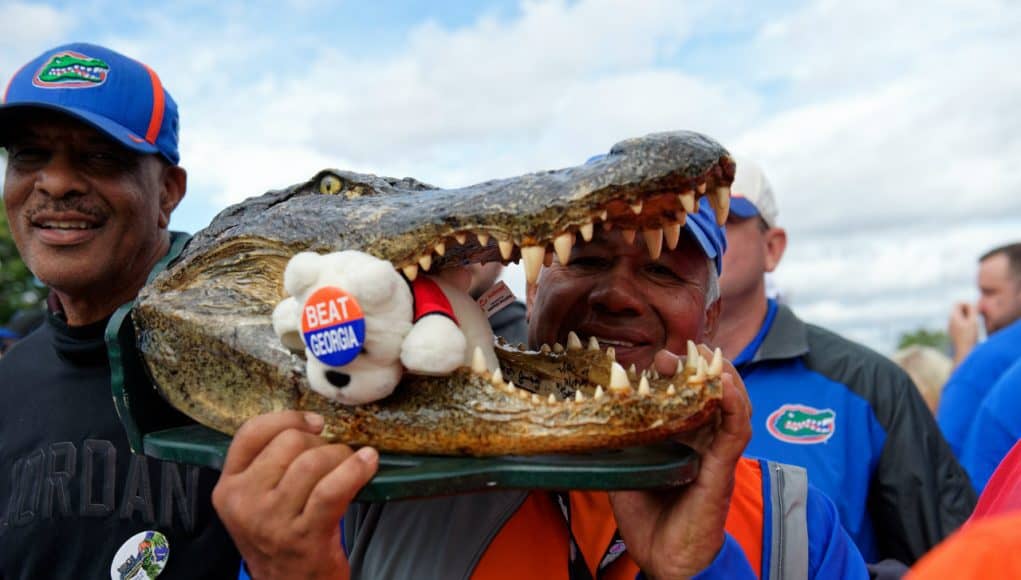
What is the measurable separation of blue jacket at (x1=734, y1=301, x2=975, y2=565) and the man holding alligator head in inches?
52.4

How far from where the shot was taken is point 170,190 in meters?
2.70

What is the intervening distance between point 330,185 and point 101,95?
1092 millimetres

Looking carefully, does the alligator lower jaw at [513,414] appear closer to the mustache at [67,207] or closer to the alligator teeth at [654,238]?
the alligator teeth at [654,238]

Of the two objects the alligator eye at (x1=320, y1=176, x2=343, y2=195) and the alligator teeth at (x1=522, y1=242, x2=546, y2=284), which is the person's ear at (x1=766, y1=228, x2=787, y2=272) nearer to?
the alligator eye at (x1=320, y1=176, x2=343, y2=195)

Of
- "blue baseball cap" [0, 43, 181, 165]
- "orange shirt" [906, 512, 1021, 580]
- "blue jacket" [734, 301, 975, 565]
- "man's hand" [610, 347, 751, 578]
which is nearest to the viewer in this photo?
"orange shirt" [906, 512, 1021, 580]

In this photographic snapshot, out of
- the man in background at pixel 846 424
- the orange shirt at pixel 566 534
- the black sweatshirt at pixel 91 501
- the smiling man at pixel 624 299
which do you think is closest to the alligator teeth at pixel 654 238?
the smiling man at pixel 624 299

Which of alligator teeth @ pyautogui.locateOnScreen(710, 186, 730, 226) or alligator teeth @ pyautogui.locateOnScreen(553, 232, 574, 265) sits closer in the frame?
alligator teeth @ pyautogui.locateOnScreen(553, 232, 574, 265)

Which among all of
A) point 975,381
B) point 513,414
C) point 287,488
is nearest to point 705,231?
point 513,414

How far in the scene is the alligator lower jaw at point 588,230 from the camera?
1.35 meters

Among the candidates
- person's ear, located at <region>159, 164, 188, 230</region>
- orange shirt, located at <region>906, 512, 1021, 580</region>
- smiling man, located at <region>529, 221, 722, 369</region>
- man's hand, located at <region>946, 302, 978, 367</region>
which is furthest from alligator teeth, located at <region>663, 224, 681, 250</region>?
man's hand, located at <region>946, 302, 978, 367</region>

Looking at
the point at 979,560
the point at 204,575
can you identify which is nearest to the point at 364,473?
the point at 979,560

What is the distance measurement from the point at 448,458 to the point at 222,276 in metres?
0.67

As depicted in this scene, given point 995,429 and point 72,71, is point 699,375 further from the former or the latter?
point 995,429

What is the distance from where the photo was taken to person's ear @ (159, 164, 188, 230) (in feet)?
8.60
